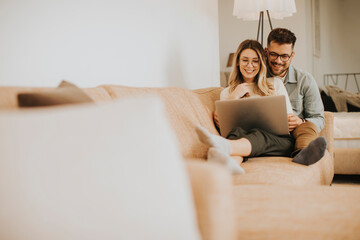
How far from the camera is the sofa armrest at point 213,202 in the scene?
25.0 inches

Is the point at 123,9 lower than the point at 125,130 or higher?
higher

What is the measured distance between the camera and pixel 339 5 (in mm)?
7273

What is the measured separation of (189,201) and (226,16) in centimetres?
513

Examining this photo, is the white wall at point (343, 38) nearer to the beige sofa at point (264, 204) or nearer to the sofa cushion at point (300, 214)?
the beige sofa at point (264, 204)

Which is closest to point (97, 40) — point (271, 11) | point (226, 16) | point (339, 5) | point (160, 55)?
point (160, 55)

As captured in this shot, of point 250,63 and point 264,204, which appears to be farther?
point 250,63

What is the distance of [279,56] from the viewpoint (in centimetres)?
248

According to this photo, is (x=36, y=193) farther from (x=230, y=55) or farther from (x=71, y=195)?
(x=230, y=55)

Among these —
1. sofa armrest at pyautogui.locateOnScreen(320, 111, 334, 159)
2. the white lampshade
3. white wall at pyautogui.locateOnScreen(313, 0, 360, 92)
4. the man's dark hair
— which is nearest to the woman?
the man's dark hair

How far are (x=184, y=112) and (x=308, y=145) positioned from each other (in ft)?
2.10

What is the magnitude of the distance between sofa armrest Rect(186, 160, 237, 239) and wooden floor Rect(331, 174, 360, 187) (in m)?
2.42

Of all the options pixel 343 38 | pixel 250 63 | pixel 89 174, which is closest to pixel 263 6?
pixel 250 63

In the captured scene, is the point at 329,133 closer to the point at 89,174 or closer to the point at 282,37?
the point at 282,37

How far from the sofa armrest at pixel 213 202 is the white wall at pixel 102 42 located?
0.94 meters
